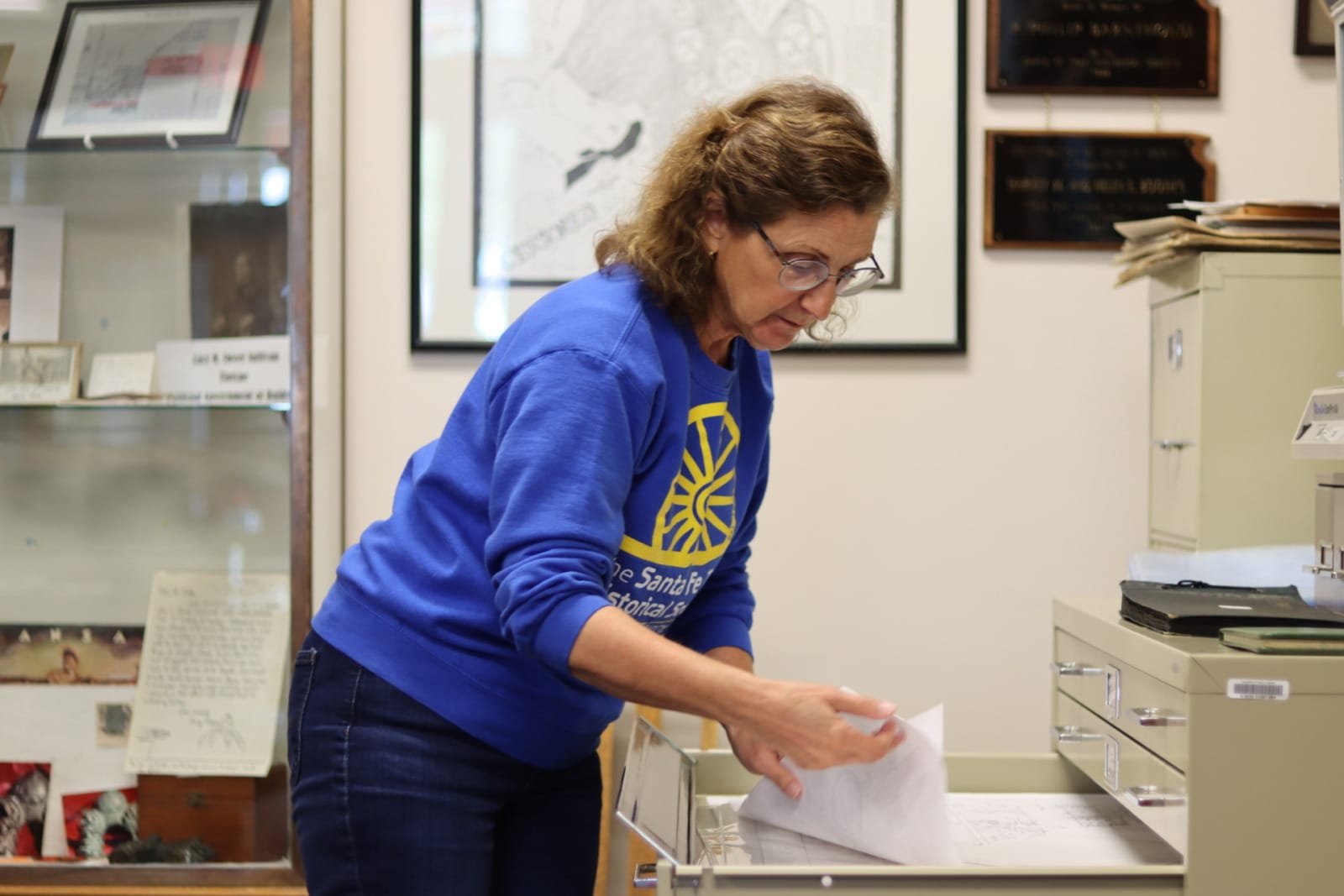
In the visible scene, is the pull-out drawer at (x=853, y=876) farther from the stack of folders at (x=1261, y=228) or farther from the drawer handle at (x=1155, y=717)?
the stack of folders at (x=1261, y=228)

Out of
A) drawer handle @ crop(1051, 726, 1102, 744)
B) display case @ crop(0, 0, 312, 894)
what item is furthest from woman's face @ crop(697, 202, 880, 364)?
display case @ crop(0, 0, 312, 894)

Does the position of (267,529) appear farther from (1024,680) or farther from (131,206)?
(1024,680)

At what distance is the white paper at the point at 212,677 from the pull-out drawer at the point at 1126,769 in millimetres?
1324

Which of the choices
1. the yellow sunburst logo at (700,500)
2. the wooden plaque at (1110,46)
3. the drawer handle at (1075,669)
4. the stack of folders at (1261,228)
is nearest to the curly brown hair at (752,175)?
the yellow sunburst logo at (700,500)

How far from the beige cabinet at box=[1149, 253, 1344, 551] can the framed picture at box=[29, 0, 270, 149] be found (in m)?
1.62

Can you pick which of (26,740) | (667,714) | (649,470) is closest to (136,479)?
(26,740)

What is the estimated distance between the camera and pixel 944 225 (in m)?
2.15

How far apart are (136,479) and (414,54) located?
92 centimetres

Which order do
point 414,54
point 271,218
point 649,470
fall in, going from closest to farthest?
point 649,470
point 271,218
point 414,54

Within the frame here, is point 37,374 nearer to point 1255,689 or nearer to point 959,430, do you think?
point 959,430

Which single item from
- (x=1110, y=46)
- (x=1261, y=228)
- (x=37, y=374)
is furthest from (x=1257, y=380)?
(x=37, y=374)

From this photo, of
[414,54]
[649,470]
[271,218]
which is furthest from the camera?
[414,54]

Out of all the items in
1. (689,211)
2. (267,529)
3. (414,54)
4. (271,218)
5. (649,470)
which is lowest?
(267,529)

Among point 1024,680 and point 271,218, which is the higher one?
point 271,218
